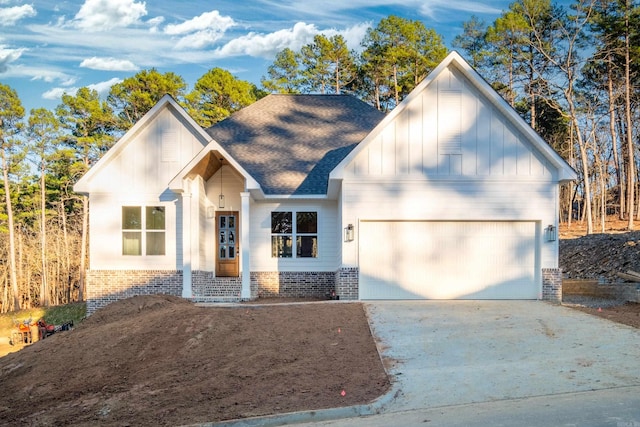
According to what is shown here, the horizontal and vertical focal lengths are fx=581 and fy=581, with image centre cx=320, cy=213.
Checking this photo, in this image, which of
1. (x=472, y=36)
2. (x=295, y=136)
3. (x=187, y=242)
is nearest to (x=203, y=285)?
(x=187, y=242)

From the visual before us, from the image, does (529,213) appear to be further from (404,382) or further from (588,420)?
(588,420)

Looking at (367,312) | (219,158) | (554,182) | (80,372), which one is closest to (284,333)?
(367,312)

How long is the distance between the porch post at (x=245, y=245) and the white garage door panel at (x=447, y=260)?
332cm

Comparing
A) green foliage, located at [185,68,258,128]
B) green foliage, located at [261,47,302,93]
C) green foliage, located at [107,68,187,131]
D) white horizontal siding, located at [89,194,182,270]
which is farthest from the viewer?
green foliage, located at [261,47,302,93]

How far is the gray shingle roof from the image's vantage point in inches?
698

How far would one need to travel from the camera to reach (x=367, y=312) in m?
13.0

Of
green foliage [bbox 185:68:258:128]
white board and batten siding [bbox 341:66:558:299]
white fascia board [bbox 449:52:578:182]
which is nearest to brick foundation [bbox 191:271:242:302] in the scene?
white board and batten siding [bbox 341:66:558:299]

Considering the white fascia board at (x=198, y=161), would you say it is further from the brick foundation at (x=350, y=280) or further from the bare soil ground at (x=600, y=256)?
the bare soil ground at (x=600, y=256)

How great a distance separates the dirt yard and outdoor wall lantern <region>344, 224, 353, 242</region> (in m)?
1.89

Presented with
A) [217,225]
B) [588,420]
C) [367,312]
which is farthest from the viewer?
[217,225]

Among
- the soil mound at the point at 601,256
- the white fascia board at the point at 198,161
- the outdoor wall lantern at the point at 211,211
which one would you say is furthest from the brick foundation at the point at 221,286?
the soil mound at the point at 601,256

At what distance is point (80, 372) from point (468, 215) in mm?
9720

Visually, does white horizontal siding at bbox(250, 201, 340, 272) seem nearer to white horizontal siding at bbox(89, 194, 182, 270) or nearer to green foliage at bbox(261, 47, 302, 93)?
white horizontal siding at bbox(89, 194, 182, 270)

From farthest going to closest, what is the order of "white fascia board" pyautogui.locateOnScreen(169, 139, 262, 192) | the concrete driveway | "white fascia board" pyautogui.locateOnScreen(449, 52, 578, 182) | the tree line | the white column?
the tree line → the white column → "white fascia board" pyautogui.locateOnScreen(169, 139, 262, 192) → "white fascia board" pyautogui.locateOnScreen(449, 52, 578, 182) → the concrete driveway
